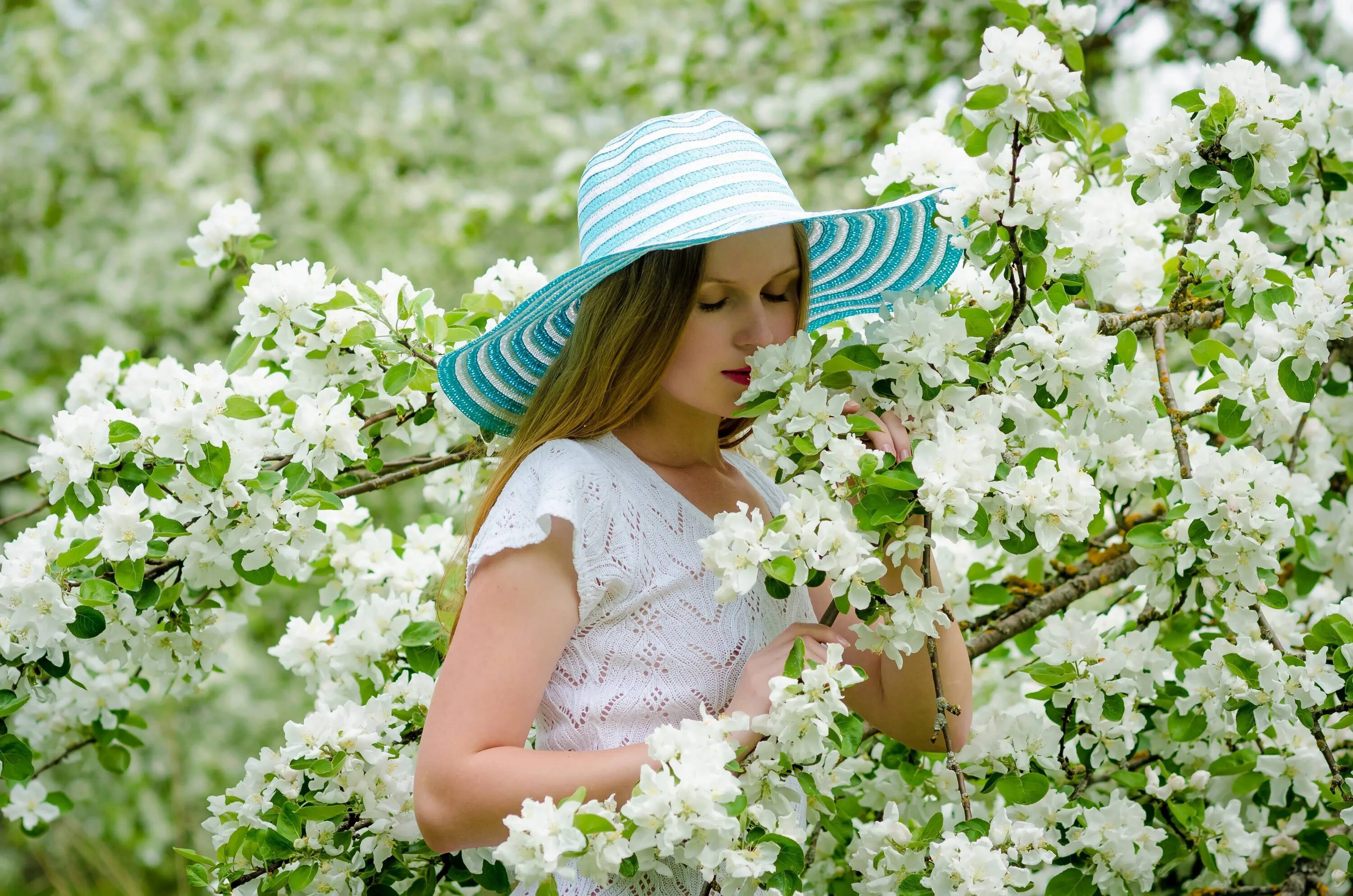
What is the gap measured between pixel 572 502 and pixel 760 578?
383 mm

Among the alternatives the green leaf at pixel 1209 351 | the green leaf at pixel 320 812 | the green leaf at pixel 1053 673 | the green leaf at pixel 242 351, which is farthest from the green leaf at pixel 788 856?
the green leaf at pixel 242 351

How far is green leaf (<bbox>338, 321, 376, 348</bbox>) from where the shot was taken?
1864 millimetres

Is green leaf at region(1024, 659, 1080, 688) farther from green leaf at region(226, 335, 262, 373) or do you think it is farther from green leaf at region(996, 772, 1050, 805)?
green leaf at region(226, 335, 262, 373)

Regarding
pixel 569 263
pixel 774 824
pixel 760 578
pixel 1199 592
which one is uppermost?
pixel 569 263

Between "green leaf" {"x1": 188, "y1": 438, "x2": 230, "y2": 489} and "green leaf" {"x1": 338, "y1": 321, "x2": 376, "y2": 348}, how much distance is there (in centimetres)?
26

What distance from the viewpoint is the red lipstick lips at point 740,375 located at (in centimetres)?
158

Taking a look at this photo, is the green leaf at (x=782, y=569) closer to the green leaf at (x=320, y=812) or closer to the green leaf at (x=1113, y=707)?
the green leaf at (x=1113, y=707)

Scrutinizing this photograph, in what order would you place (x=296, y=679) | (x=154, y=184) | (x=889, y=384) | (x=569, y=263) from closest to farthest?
(x=889, y=384), (x=569, y=263), (x=154, y=184), (x=296, y=679)

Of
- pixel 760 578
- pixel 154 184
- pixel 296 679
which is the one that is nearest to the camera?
pixel 760 578

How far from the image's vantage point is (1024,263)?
1503mm

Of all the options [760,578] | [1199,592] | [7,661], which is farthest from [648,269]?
[7,661]

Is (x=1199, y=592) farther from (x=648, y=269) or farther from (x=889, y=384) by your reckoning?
(x=648, y=269)

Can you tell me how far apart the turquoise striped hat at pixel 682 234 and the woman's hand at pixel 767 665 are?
1.69 feet

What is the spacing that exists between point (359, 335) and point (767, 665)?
90 centimetres
